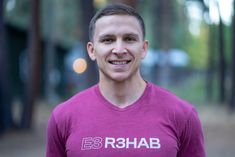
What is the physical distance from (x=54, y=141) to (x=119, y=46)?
0.63 metres

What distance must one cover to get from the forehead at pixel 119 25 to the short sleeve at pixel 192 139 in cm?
53

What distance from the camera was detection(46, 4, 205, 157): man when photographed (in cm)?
265

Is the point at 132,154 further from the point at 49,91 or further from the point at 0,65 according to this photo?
the point at 49,91

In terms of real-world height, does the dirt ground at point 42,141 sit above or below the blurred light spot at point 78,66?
below

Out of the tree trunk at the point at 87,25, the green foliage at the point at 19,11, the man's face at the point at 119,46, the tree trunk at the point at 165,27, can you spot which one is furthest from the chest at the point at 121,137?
the green foliage at the point at 19,11

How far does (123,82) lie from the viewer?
9.26 ft

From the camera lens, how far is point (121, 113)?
2758 mm

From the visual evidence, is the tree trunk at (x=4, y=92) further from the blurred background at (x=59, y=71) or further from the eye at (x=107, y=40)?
the eye at (x=107, y=40)

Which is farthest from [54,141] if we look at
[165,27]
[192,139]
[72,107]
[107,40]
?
[165,27]

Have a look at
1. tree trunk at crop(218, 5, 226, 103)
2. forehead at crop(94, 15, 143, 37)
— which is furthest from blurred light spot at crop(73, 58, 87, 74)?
forehead at crop(94, 15, 143, 37)

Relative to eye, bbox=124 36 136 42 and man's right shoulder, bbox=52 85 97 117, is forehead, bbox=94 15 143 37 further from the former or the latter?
man's right shoulder, bbox=52 85 97 117

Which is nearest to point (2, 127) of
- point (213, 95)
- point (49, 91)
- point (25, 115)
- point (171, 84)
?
point (25, 115)

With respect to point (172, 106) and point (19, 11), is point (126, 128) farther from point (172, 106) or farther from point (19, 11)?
point (19, 11)

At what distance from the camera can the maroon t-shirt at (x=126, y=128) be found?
263 cm
